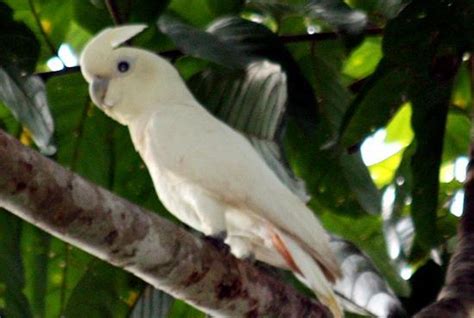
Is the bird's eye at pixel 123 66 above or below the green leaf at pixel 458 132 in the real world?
above

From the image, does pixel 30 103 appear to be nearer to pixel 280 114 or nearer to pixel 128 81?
pixel 128 81

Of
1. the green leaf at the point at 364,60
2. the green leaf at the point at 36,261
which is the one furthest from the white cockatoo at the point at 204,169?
the green leaf at the point at 364,60

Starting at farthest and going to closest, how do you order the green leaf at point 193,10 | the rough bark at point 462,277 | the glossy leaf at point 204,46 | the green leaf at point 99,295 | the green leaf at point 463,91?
the green leaf at point 463,91 → the green leaf at point 193,10 → the green leaf at point 99,295 → the glossy leaf at point 204,46 → the rough bark at point 462,277

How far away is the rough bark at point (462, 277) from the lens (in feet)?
5.89

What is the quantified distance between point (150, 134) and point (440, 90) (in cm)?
52

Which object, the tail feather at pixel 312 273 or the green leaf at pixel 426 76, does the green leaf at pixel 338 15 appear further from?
the tail feather at pixel 312 273

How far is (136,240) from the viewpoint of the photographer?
1.53 metres

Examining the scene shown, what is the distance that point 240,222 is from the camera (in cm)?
191

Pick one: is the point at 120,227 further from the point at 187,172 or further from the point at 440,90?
the point at 440,90

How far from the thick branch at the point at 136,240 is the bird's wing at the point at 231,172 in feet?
0.32

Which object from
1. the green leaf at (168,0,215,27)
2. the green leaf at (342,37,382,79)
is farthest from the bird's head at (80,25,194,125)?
the green leaf at (342,37,382,79)

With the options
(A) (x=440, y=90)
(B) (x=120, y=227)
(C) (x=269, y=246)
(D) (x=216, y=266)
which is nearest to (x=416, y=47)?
(A) (x=440, y=90)

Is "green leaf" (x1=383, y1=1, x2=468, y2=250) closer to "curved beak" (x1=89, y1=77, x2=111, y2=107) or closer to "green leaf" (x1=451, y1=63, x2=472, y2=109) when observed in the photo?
"green leaf" (x1=451, y1=63, x2=472, y2=109)

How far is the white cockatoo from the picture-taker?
1.84 m
